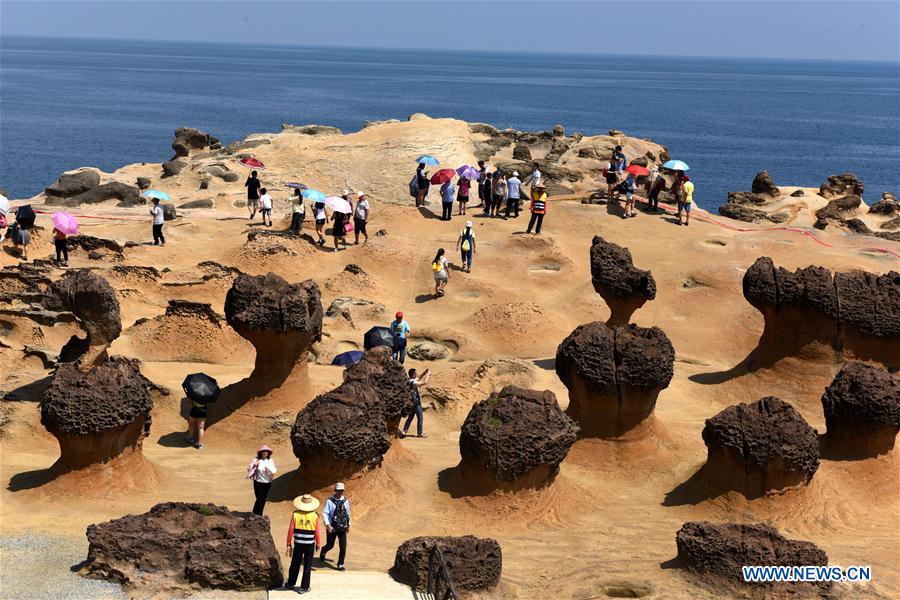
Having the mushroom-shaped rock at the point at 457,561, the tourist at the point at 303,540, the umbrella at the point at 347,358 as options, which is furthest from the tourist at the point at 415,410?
the tourist at the point at 303,540

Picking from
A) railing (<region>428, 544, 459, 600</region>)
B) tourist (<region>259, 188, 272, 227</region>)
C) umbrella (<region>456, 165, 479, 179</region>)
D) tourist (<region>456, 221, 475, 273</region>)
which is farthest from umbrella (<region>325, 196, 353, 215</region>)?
railing (<region>428, 544, 459, 600</region>)

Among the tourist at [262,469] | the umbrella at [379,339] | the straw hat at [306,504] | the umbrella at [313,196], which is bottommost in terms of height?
the umbrella at [379,339]

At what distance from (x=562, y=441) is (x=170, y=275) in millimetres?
14185

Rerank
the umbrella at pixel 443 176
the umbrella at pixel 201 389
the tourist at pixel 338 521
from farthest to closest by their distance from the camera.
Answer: the umbrella at pixel 443 176 → the umbrella at pixel 201 389 → the tourist at pixel 338 521

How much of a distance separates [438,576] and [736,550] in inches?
149

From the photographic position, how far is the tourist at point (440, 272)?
28.4 m

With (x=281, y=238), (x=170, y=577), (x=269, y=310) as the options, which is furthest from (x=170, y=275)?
(x=170, y=577)

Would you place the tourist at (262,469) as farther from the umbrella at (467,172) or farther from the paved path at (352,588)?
the umbrella at (467,172)

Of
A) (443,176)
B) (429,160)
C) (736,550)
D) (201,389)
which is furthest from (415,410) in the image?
(429,160)

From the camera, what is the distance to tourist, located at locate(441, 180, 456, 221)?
33500mm

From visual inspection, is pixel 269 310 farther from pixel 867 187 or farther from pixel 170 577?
pixel 867 187

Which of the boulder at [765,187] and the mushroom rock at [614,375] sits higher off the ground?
the mushroom rock at [614,375]

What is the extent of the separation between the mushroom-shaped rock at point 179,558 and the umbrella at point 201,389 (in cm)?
616

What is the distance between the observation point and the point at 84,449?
15773mm
